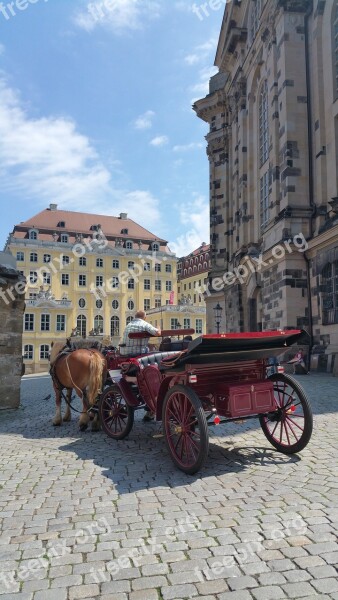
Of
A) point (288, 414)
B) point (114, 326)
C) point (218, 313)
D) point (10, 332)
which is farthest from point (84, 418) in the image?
point (114, 326)

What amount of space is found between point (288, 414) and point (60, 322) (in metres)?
61.8

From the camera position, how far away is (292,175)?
1875cm

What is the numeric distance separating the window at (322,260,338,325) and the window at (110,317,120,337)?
56.6 m

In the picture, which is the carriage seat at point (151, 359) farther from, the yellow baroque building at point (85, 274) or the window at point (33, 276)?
the window at point (33, 276)

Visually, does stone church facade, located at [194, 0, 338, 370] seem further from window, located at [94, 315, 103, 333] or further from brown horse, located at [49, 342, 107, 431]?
window, located at [94, 315, 103, 333]

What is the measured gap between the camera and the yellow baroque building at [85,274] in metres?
64.4

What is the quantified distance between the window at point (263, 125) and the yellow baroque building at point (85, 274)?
43.2 m

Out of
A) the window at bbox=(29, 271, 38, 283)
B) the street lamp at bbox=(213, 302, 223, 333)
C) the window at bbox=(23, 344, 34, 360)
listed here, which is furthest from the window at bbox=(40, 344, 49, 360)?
the street lamp at bbox=(213, 302, 223, 333)

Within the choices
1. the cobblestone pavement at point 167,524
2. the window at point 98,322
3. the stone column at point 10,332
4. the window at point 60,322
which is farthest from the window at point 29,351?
the cobblestone pavement at point 167,524

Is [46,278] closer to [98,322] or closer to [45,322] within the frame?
[45,322]

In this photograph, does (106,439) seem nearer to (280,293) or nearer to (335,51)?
(280,293)

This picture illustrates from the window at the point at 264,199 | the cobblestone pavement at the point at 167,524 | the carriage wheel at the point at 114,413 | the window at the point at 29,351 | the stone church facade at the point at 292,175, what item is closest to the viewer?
the cobblestone pavement at the point at 167,524

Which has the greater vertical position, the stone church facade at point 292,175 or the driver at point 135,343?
the stone church facade at point 292,175

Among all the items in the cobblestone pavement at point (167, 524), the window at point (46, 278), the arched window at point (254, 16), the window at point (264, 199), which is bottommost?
the cobblestone pavement at point (167, 524)
